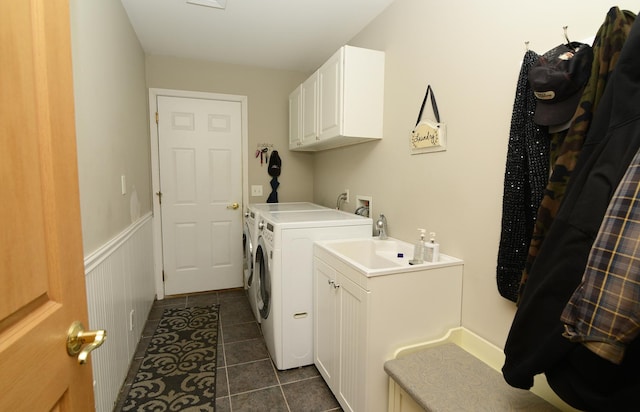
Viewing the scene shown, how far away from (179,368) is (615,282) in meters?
2.31

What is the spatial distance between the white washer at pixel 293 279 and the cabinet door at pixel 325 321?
3.0 inches

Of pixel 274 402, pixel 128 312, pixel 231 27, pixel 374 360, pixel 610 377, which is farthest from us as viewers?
pixel 231 27

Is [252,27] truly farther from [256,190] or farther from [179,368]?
[179,368]

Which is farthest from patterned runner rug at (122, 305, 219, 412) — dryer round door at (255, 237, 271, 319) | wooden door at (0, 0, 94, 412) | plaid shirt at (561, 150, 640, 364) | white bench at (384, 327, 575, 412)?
plaid shirt at (561, 150, 640, 364)

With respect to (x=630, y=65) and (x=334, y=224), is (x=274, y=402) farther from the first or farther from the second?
(x=630, y=65)

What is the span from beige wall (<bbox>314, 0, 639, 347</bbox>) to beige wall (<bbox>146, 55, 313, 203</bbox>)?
5.12ft

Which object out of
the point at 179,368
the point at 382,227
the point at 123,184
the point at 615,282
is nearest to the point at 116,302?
the point at 179,368

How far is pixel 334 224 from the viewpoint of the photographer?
208 centimetres

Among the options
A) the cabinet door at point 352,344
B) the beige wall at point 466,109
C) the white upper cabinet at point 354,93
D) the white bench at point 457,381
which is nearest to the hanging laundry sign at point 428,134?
the beige wall at point 466,109

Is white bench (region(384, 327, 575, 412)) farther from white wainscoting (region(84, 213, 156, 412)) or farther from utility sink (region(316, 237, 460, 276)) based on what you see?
white wainscoting (region(84, 213, 156, 412))

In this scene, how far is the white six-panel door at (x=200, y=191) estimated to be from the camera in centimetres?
318

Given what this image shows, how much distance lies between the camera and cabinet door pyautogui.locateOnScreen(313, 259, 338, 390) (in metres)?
1.74

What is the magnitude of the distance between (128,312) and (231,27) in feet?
7.47

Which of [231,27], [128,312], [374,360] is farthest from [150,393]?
[231,27]
